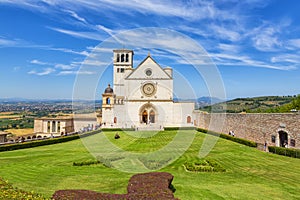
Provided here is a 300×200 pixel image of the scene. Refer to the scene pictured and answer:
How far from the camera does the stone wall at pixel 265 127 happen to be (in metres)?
18.6

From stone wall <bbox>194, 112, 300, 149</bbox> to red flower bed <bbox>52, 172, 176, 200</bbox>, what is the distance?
13.8 metres

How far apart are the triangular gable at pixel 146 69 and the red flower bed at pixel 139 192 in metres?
35.4

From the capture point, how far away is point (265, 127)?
2170cm

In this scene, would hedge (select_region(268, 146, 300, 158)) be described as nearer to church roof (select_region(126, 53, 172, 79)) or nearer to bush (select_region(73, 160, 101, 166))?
bush (select_region(73, 160, 101, 166))

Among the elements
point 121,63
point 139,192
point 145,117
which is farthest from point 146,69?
point 139,192

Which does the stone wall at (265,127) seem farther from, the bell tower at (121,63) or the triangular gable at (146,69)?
the bell tower at (121,63)

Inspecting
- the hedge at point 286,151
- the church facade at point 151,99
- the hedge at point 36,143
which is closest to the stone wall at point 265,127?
the hedge at point 286,151

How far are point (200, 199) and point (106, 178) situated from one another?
4274mm

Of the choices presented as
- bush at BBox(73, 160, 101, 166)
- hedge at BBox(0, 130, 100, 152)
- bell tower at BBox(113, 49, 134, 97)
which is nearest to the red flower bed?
bush at BBox(73, 160, 101, 166)

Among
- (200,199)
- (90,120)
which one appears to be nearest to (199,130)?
(90,120)

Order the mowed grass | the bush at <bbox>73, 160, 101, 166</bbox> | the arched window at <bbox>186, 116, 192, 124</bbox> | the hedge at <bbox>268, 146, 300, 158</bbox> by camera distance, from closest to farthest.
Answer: the mowed grass, the bush at <bbox>73, 160, 101, 166</bbox>, the hedge at <bbox>268, 146, 300, 158</bbox>, the arched window at <bbox>186, 116, 192, 124</bbox>

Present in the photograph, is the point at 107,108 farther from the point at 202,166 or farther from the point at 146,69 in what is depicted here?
the point at 202,166

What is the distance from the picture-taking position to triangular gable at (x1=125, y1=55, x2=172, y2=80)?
43.4m

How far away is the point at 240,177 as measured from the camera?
39.2ft
